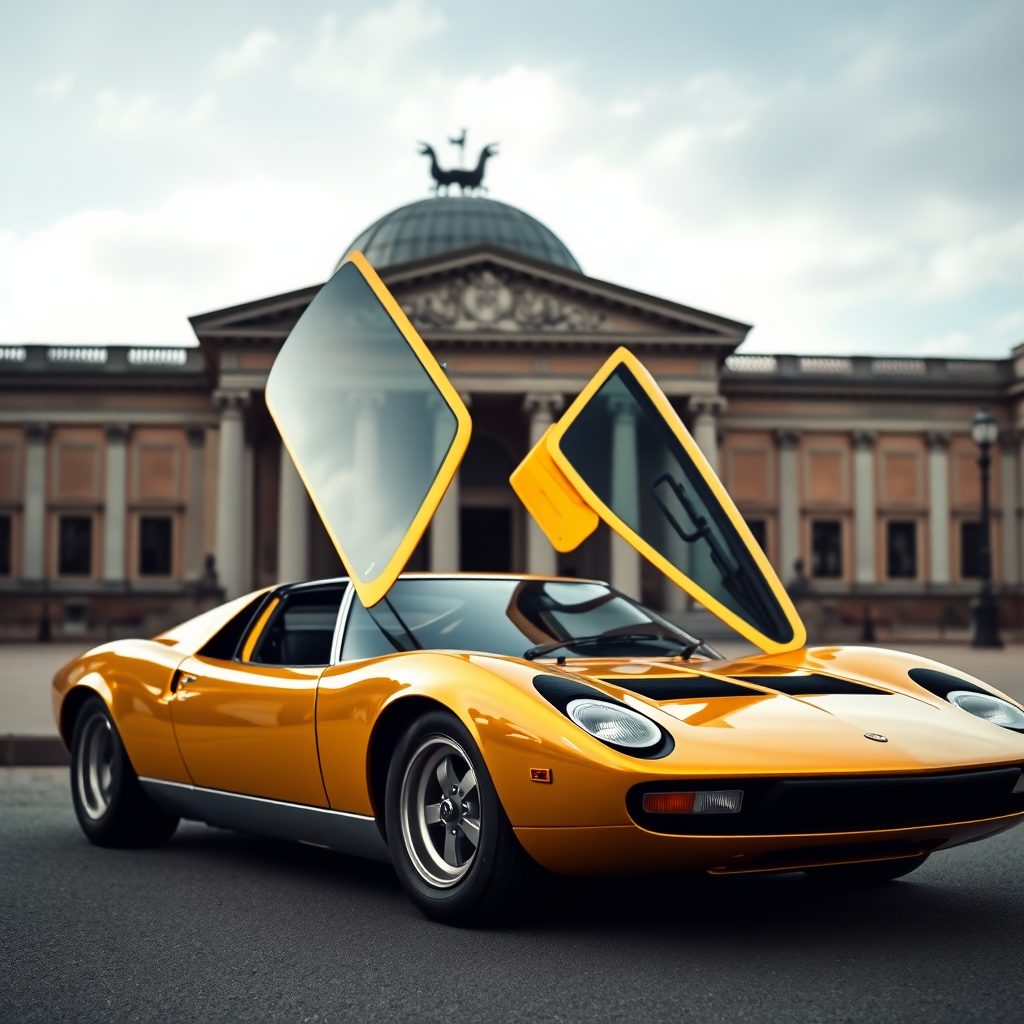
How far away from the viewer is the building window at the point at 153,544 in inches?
1938

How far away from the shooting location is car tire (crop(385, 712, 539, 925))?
12.8 feet

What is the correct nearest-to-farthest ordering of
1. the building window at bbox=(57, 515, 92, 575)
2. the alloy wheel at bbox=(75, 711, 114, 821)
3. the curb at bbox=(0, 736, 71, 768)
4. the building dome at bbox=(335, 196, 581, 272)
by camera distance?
the alloy wheel at bbox=(75, 711, 114, 821), the curb at bbox=(0, 736, 71, 768), the building window at bbox=(57, 515, 92, 575), the building dome at bbox=(335, 196, 581, 272)

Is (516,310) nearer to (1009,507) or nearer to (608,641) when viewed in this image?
(1009,507)

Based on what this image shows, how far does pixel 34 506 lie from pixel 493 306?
753 inches

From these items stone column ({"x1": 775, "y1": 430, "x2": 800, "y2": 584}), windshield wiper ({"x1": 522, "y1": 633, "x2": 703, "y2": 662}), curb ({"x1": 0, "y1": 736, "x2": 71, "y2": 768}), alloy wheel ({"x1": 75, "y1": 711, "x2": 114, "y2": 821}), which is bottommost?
curb ({"x1": 0, "y1": 736, "x2": 71, "y2": 768})

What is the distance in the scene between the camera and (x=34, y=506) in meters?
48.9

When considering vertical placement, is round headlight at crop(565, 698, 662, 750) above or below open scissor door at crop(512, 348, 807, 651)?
below

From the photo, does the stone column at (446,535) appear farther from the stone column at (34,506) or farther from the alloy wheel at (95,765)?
the alloy wheel at (95,765)

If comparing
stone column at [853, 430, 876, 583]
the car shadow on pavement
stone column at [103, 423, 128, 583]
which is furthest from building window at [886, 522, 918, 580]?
the car shadow on pavement

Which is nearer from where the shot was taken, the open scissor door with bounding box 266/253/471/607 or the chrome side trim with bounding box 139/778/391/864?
the chrome side trim with bounding box 139/778/391/864

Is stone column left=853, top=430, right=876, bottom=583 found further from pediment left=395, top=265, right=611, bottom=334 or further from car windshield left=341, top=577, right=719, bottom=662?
car windshield left=341, top=577, right=719, bottom=662

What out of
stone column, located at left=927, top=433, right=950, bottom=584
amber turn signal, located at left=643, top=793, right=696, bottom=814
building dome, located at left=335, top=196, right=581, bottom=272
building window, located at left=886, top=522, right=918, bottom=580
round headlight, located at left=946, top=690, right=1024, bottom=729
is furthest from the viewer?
building dome, located at left=335, top=196, right=581, bottom=272

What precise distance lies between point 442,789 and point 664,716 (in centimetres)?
80

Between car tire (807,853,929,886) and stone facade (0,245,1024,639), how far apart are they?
38.6 metres
